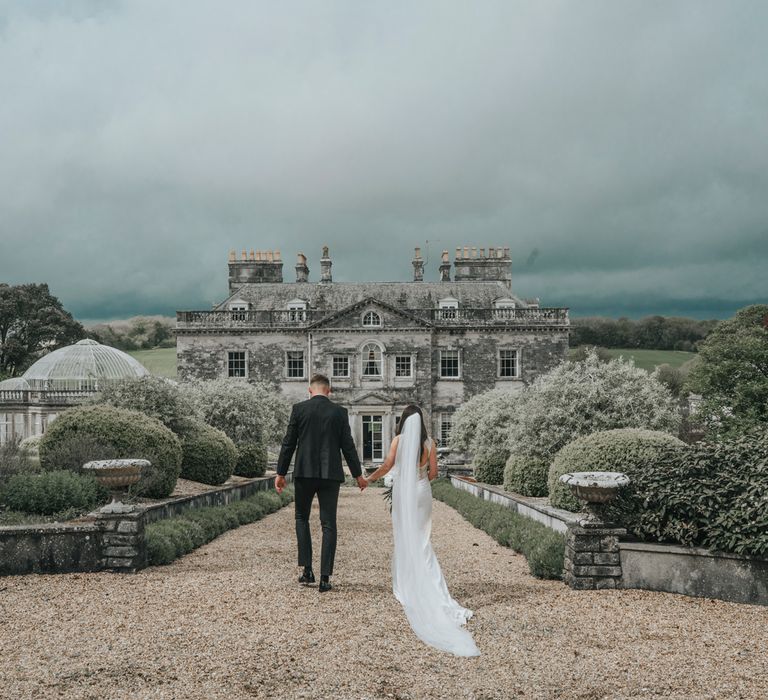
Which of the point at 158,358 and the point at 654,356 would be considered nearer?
the point at 654,356

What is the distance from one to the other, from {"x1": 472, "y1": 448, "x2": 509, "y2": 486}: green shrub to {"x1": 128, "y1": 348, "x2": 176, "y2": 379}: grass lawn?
5483cm

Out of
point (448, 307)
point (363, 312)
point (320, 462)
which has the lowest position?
point (320, 462)

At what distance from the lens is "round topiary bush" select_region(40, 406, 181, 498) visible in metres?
13.7

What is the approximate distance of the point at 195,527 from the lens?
39.5 feet

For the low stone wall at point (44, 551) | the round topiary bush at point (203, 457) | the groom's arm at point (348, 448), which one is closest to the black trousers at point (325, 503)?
the groom's arm at point (348, 448)

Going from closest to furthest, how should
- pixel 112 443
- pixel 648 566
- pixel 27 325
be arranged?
pixel 648 566 → pixel 112 443 → pixel 27 325

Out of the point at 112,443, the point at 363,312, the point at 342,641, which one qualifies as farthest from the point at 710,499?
the point at 363,312

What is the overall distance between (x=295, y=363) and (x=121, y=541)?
1434 inches

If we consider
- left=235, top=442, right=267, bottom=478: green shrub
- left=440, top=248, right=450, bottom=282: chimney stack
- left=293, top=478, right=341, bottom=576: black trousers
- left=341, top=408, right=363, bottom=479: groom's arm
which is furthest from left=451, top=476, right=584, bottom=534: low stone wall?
left=440, top=248, right=450, bottom=282: chimney stack

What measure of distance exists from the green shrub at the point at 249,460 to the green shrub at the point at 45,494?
12.6 metres

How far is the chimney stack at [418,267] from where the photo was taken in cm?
5112

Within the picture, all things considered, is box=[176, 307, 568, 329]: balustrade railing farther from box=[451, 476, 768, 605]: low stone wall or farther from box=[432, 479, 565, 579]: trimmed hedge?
box=[451, 476, 768, 605]: low stone wall

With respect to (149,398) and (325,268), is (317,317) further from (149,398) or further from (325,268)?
(149,398)

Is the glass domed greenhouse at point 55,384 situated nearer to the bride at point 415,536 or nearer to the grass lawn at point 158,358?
the grass lawn at point 158,358
